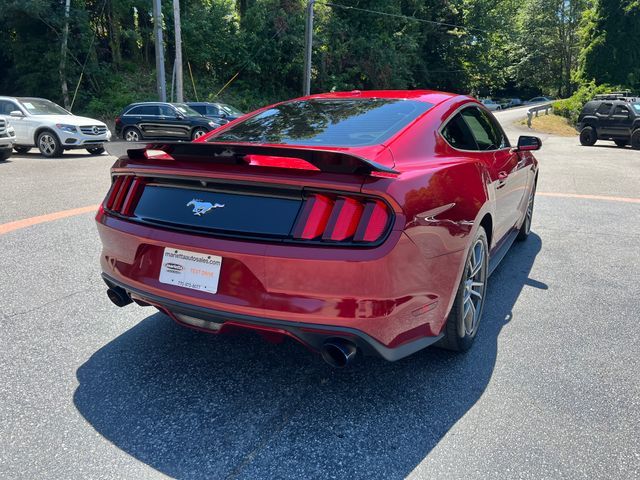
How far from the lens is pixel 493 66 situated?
153ft

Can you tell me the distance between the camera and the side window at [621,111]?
18.9m

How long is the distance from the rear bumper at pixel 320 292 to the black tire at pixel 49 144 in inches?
487

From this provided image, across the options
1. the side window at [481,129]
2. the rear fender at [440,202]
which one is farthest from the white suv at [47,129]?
the rear fender at [440,202]

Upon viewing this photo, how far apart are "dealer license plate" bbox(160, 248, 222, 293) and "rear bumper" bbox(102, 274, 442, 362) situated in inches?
4.0

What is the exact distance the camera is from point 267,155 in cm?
230

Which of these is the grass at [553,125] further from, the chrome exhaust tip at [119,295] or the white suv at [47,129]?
the chrome exhaust tip at [119,295]

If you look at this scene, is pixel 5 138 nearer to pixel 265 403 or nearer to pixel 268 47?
pixel 265 403

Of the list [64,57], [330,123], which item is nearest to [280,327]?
[330,123]

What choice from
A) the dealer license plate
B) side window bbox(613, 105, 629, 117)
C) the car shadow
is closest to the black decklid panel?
the dealer license plate

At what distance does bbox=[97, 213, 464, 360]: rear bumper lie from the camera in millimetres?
2178

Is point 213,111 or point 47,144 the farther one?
point 213,111

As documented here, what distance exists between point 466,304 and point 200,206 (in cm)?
165

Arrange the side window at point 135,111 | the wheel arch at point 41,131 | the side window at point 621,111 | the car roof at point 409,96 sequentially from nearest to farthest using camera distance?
the car roof at point 409,96 < the wheel arch at point 41,131 < the side window at point 135,111 < the side window at point 621,111

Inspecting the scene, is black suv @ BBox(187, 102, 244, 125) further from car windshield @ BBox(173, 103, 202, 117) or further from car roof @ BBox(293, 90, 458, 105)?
car roof @ BBox(293, 90, 458, 105)
